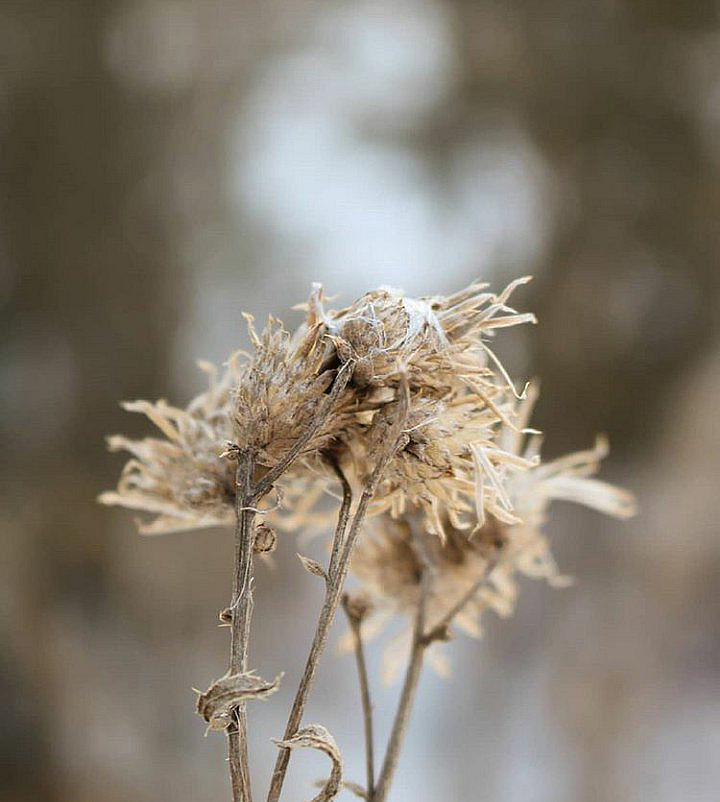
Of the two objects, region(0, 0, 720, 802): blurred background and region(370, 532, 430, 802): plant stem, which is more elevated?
region(0, 0, 720, 802): blurred background

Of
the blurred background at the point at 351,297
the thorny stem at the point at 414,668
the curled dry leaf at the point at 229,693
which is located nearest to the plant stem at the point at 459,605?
the thorny stem at the point at 414,668

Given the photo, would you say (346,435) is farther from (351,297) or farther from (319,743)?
(351,297)

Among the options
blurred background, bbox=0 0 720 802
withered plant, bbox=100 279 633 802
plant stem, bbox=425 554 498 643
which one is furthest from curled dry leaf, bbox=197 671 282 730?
blurred background, bbox=0 0 720 802

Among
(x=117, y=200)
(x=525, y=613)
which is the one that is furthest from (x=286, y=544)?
(x=117, y=200)

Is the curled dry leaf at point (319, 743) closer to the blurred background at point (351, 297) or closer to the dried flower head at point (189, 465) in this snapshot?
the dried flower head at point (189, 465)

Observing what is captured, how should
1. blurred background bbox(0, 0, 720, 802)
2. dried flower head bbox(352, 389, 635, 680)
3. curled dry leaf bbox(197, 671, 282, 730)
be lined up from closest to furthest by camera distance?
curled dry leaf bbox(197, 671, 282, 730), dried flower head bbox(352, 389, 635, 680), blurred background bbox(0, 0, 720, 802)

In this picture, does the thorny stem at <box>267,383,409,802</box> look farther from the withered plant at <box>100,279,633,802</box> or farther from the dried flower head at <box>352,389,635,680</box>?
the dried flower head at <box>352,389,635,680</box>
